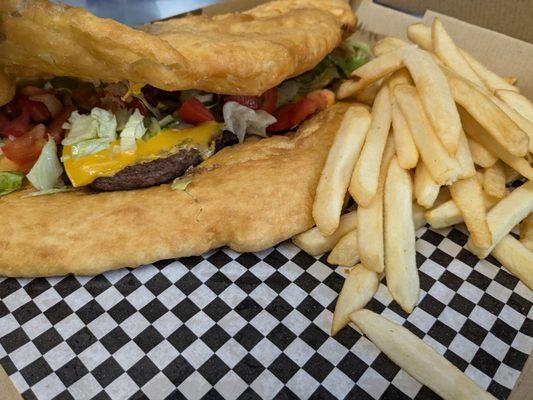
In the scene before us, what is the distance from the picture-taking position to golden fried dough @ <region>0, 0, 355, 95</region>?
2.32 m

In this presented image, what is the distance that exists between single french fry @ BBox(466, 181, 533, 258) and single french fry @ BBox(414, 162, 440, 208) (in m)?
0.30

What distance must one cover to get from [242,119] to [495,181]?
4.99 feet

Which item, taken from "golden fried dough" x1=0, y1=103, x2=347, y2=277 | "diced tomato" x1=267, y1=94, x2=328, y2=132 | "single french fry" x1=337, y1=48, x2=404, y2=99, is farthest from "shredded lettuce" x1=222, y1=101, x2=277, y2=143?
"single french fry" x1=337, y1=48, x2=404, y2=99

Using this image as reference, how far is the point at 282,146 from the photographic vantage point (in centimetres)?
301

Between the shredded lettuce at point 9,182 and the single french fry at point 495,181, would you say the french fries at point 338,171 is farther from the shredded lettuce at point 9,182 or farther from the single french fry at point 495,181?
the shredded lettuce at point 9,182

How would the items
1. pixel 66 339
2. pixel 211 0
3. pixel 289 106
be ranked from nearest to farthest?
1. pixel 66 339
2. pixel 289 106
3. pixel 211 0

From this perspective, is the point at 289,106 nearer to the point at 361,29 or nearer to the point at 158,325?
the point at 361,29

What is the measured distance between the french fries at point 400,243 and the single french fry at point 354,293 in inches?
3.5

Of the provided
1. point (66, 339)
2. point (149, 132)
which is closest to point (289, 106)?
point (149, 132)

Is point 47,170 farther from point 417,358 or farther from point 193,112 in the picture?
point 417,358

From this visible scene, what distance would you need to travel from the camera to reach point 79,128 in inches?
113

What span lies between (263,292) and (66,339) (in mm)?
925

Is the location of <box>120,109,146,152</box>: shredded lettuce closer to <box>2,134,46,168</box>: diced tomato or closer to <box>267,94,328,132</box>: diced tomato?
<box>2,134,46,168</box>: diced tomato

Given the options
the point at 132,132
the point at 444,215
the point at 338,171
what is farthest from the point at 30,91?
the point at 444,215
